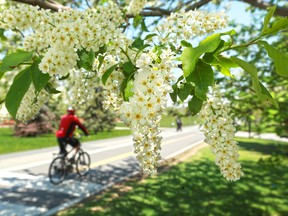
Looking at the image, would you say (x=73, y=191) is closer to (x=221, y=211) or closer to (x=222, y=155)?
(x=221, y=211)

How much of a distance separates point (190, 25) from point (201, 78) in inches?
28.1

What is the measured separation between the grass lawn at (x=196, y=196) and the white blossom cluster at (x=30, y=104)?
4.32m

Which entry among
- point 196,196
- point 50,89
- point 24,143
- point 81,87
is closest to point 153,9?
point 81,87

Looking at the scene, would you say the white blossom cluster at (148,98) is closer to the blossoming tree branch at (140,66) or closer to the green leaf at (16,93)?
the blossoming tree branch at (140,66)

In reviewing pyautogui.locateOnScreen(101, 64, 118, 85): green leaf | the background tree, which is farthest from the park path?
the background tree

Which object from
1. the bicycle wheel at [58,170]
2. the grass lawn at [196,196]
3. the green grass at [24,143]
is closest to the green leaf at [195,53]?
the grass lawn at [196,196]

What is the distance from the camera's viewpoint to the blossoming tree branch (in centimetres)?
130

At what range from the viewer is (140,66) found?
141cm

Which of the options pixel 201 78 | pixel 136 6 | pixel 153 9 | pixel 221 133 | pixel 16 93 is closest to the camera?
pixel 201 78

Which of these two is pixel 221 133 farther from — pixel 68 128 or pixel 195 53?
pixel 68 128

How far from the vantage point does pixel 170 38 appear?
6.06 ft

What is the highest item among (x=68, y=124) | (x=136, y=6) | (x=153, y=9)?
(x=153, y=9)

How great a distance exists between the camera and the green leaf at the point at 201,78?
4.24ft

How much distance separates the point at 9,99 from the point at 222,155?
3.90 ft
